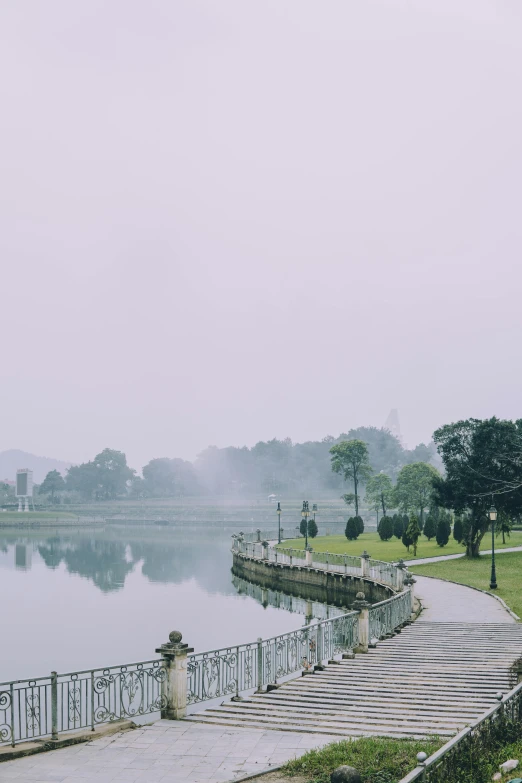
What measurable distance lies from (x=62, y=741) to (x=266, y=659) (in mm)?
6138

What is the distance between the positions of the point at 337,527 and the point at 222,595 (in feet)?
216

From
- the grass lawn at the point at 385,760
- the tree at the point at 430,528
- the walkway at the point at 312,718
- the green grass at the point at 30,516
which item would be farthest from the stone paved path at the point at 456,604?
the green grass at the point at 30,516

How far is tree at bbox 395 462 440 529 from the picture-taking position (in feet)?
260

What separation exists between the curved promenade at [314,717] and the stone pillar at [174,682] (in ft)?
1.03

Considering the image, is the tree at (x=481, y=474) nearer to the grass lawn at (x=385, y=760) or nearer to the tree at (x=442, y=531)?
the tree at (x=442, y=531)

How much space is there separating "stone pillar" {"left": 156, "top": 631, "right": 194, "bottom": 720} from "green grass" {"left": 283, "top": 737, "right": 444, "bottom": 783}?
169 inches

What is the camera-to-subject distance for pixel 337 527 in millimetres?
112875

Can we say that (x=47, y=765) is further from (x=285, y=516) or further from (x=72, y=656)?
(x=285, y=516)

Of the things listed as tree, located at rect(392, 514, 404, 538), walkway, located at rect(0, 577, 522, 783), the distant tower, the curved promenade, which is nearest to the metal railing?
tree, located at rect(392, 514, 404, 538)

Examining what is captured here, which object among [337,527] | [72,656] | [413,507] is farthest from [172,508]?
[72,656]

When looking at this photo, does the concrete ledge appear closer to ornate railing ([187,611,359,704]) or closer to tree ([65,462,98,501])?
ornate railing ([187,611,359,704])

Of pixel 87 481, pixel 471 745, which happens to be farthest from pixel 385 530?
pixel 87 481

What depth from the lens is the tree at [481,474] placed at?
5272 cm

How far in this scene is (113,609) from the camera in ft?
140
